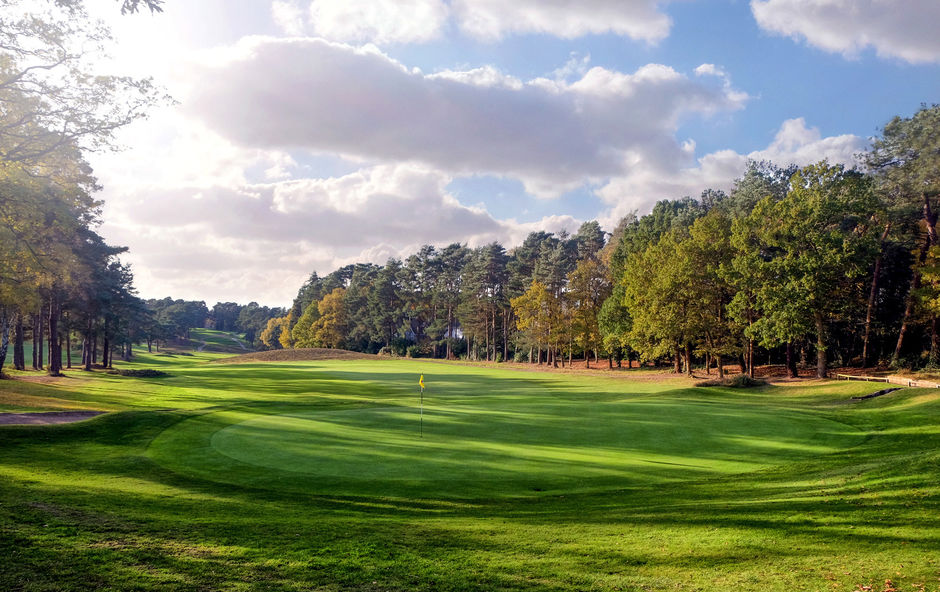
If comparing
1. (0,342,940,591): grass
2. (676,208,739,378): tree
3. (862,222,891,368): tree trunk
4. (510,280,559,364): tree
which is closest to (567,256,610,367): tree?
(510,280,559,364): tree

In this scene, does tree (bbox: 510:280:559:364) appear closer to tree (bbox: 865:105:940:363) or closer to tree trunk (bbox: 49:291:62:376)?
tree (bbox: 865:105:940:363)

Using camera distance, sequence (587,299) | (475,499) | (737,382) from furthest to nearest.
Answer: (587,299) < (737,382) < (475,499)

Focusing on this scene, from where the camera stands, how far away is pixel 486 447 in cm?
1669

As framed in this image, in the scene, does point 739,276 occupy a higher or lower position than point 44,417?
higher

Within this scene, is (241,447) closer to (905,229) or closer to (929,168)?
(929,168)

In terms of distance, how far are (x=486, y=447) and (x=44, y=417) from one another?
16.6m

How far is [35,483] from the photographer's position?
10.3 meters

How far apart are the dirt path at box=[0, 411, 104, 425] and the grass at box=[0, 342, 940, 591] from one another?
1604 millimetres

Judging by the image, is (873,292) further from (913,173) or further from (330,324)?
(330,324)

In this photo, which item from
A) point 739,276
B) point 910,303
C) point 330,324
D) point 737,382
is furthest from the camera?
point 330,324

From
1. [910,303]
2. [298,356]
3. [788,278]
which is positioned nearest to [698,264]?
[788,278]

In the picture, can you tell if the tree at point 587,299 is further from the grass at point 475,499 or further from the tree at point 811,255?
the grass at point 475,499

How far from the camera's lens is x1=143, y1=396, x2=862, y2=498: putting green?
12.8 meters

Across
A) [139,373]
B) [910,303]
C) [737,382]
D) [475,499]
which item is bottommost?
[139,373]
